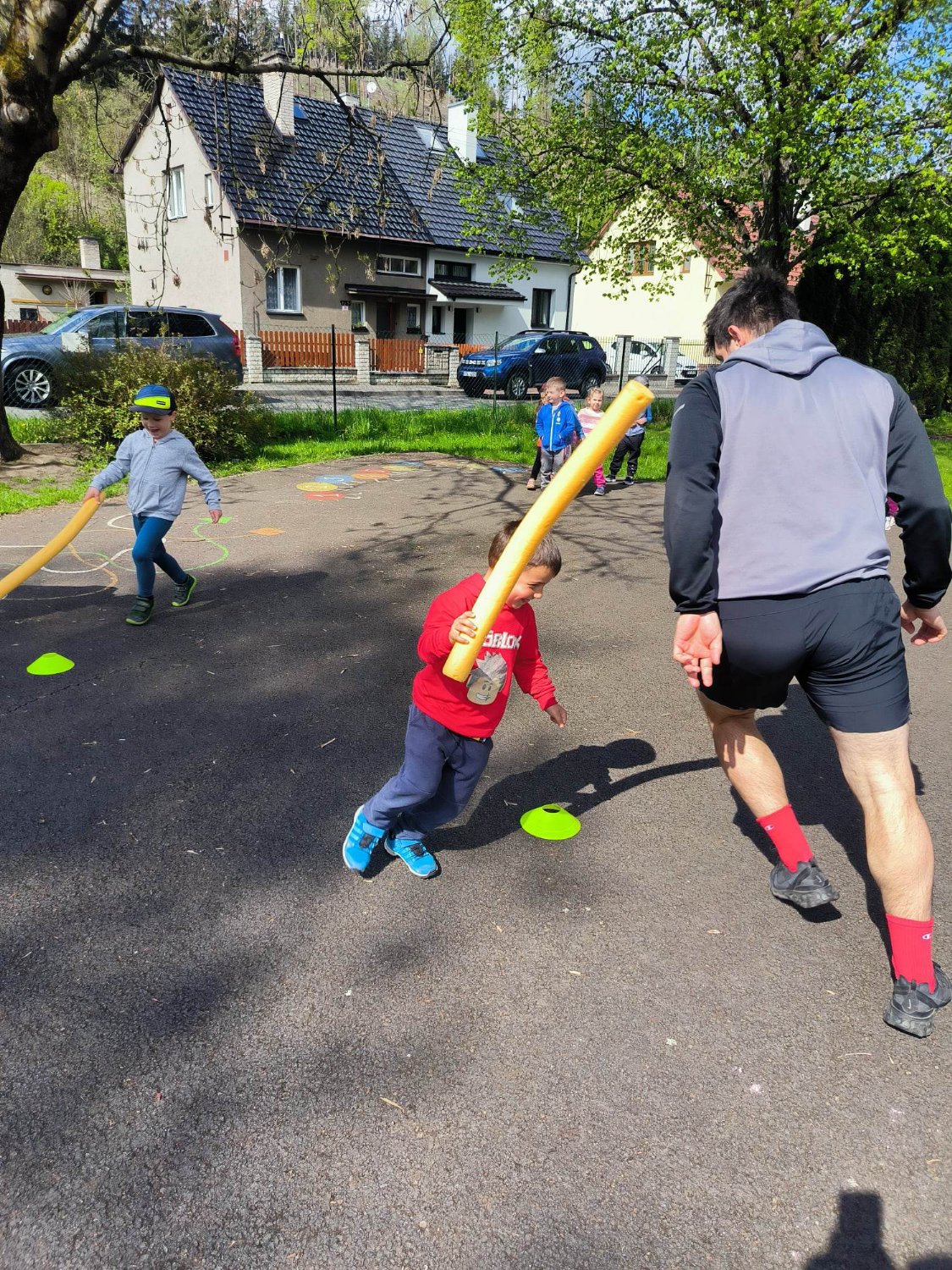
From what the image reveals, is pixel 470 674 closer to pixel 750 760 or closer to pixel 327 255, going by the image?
pixel 750 760

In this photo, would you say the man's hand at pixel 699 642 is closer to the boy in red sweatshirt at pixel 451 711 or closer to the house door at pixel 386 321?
the boy in red sweatshirt at pixel 451 711

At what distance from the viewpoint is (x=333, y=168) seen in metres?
10.4

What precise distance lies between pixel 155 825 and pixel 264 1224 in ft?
6.51

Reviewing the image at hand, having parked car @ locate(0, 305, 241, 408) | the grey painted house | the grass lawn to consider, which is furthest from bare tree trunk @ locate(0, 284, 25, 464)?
the grey painted house

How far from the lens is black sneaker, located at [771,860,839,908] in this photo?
312 cm

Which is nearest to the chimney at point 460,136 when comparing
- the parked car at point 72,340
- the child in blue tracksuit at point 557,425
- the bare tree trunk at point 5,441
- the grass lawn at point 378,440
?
the grass lawn at point 378,440

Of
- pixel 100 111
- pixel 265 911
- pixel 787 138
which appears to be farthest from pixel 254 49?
pixel 265 911

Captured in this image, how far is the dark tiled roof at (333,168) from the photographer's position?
1095cm

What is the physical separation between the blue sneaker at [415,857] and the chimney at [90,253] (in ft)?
172

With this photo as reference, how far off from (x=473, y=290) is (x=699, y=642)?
36.3 meters

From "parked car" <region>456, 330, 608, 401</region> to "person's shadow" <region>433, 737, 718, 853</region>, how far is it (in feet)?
65.8

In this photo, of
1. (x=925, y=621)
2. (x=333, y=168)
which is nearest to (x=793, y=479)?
(x=925, y=621)

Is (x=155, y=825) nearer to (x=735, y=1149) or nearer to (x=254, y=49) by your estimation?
(x=735, y=1149)

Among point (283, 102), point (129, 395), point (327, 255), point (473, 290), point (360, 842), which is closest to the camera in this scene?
point (360, 842)
